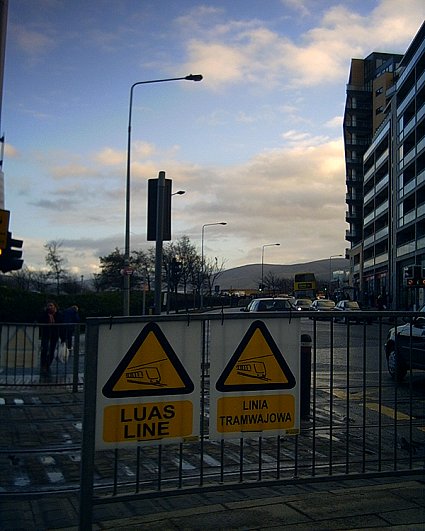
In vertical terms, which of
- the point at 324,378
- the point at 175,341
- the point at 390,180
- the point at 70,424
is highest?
the point at 390,180

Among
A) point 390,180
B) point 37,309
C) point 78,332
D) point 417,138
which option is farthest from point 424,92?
point 78,332

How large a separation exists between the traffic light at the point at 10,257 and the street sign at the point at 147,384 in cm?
808

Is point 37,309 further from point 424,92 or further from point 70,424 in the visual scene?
point 424,92

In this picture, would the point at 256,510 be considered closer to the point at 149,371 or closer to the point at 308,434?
the point at 149,371

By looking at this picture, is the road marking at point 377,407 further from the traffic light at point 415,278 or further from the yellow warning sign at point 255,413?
the traffic light at point 415,278

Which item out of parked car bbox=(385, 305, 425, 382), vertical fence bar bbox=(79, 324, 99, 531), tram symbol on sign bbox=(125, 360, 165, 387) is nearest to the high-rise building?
parked car bbox=(385, 305, 425, 382)

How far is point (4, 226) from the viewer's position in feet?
35.8

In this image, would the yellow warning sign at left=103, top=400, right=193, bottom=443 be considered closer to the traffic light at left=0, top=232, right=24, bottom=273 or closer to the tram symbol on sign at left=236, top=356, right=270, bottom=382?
the tram symbol on sign at left=236, top=356, right=270, bottom=382

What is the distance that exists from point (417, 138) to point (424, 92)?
3.90m

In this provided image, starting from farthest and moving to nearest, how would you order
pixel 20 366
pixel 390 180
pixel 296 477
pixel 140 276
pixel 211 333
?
pixel 140 276, pixel 390 180, pixel 20 366, pixel 296 477, pixel 211 333

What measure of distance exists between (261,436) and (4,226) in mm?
7220

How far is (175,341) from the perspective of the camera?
476 cm

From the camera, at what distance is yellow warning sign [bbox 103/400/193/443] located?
4582 millimetres

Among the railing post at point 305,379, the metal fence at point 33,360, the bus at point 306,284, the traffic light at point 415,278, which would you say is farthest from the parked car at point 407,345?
the bus at point 306,284
